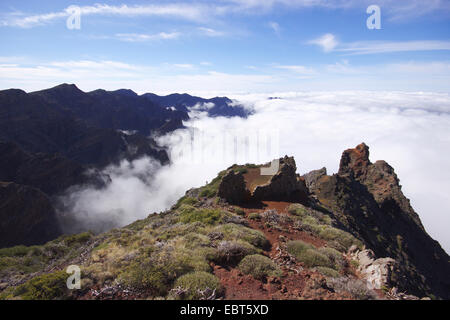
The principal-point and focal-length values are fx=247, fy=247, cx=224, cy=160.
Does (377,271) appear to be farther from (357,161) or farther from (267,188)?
(357,161)

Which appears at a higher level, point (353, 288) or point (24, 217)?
point (353, 288)

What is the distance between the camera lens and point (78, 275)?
8133mm

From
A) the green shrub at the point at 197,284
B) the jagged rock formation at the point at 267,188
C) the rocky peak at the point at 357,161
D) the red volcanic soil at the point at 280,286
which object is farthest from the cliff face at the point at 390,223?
the green shrub at the point at 197,284

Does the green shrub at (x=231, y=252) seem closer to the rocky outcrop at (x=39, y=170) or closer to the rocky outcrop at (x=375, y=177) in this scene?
the rocky outcrop at (x=375, y=177)

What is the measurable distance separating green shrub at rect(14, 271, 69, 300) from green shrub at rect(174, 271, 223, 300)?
11.6 feet

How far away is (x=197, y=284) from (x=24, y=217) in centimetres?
9246

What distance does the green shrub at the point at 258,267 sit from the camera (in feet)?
27.9

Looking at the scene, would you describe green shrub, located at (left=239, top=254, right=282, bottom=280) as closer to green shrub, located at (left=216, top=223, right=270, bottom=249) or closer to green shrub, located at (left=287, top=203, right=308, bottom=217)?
green shrub, located at (left=216, top=223, right=270, bottom=249)

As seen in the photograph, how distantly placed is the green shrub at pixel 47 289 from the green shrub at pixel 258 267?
5712 mm

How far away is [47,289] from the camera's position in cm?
751

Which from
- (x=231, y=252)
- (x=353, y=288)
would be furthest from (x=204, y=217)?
(x=353, y=288)

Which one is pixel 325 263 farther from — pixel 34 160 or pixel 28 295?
pixel 34 160
